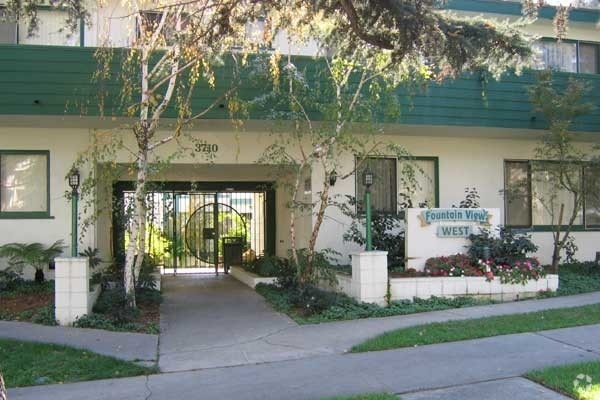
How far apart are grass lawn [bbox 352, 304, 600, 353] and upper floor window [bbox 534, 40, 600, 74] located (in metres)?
8.11

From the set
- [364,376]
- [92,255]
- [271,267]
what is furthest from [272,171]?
[364,376]

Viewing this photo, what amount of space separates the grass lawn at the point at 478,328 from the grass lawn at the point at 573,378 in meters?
1.75

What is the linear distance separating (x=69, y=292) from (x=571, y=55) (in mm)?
13521

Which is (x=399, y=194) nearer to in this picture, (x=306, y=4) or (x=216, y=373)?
(x=306, y=4)

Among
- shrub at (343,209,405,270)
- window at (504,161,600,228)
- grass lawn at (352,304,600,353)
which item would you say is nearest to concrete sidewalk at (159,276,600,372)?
grass lawn at (352,304,600,353)

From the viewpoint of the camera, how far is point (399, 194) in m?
13.7

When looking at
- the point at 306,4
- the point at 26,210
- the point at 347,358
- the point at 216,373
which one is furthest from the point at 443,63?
the point at 26,210

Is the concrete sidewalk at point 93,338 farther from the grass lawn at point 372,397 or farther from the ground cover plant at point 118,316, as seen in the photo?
the grass lawn at point 372,397

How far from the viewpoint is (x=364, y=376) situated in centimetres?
655

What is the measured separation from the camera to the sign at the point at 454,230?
11773 mm

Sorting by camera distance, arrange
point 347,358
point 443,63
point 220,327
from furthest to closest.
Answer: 1. point 443,63
2. point 220,327
3. point 347,358

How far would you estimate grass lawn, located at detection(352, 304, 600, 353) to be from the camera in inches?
311

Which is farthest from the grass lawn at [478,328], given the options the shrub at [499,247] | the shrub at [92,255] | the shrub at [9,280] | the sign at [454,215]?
the shrub at [9,280]

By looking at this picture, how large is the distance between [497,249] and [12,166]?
33.0ft
